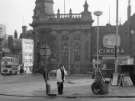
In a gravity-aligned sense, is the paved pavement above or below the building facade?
below

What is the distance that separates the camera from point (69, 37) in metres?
65.8

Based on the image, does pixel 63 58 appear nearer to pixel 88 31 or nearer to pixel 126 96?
pixel 88 31

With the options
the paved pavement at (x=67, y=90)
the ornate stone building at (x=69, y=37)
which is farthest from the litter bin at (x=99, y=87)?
the ornate stone building at (x=69, y=37)

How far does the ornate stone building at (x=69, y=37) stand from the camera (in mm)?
65562

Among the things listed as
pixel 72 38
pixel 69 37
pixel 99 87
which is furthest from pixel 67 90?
pixel 69 37

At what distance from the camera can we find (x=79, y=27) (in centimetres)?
6581

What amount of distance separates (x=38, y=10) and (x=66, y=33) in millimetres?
8389

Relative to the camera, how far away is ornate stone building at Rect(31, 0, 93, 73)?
215 feet

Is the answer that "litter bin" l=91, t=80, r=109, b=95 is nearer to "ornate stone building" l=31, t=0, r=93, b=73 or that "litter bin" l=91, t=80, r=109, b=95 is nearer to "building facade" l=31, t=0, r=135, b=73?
"building facade" l=31, t=0, r=135, b=73

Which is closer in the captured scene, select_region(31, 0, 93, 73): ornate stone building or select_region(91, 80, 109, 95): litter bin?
select_region(91, 80, 109, 95): litter bin

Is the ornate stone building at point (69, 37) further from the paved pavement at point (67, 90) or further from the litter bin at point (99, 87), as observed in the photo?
Answer: the litter bin at point (99, 87)

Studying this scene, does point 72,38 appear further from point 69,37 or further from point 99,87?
point 99,87

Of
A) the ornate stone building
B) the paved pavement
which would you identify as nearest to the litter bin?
the paved pavement

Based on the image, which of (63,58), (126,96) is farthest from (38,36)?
(126,96)
